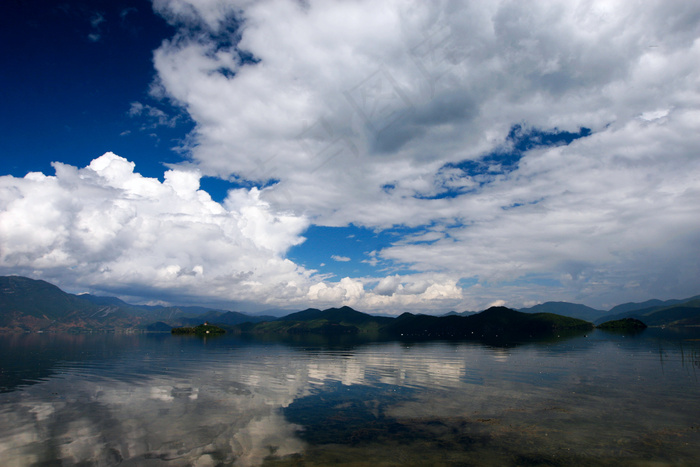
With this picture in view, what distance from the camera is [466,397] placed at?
4528 centimetres

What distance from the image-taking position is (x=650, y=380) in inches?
2197

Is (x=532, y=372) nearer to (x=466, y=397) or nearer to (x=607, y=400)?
(x=607, y=400)

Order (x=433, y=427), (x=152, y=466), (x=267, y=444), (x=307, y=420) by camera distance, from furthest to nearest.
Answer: (x=307, y=420), (x=433, y=427), (x=267, y=444), (x=152, y=466)

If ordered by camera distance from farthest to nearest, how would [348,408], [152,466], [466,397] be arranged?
1. [466,397]
2. [348,408]
3. [152,466]

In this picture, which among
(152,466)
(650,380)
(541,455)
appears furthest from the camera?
(650,380)

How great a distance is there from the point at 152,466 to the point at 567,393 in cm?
5064

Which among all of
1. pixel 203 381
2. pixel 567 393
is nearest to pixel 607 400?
pixel 567 393

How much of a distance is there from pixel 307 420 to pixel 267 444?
7761mm

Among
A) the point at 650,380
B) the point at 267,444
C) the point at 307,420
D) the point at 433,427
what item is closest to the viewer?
the point at 267,444

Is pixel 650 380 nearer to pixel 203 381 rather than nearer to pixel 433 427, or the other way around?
pixel 433 427

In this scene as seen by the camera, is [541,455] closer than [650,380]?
Yes

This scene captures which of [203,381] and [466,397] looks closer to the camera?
[466,397]

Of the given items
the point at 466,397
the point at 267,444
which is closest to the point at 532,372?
the point at 466,397

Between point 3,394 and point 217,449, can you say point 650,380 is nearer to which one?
point 217,449
